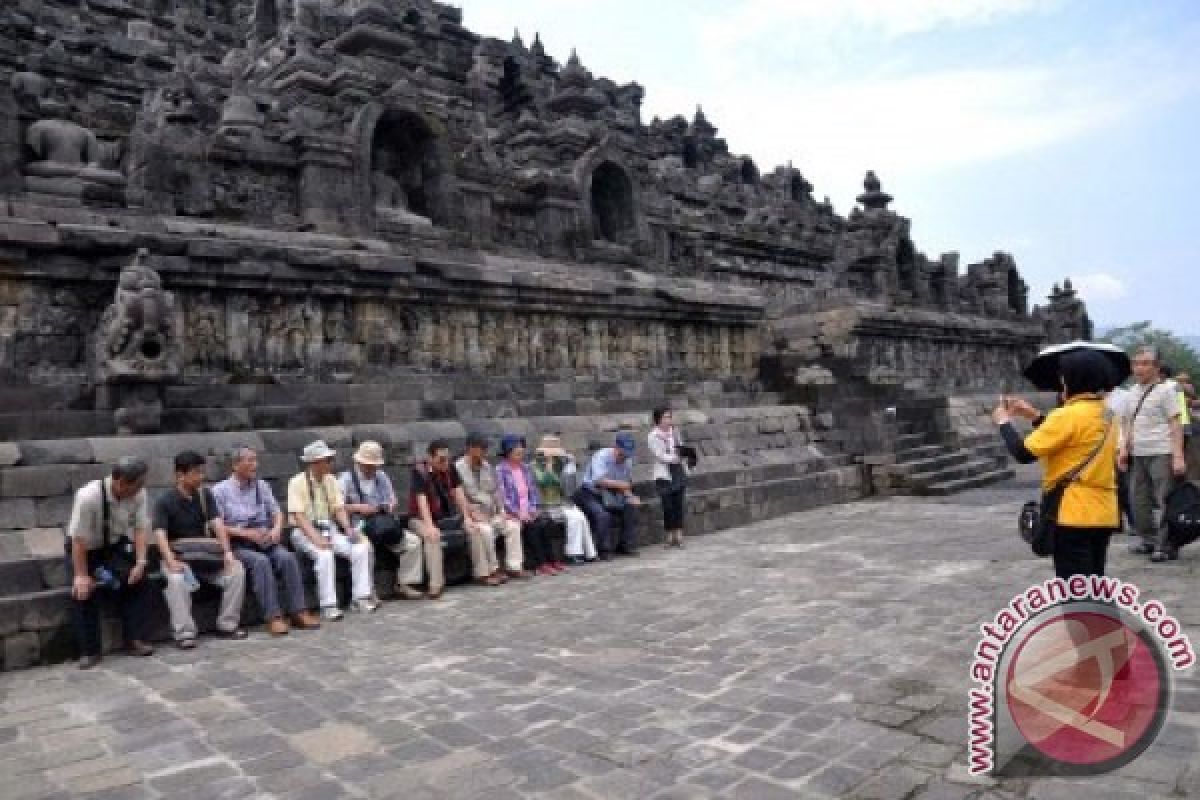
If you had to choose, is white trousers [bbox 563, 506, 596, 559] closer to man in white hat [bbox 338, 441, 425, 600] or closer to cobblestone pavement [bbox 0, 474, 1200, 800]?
cobblestone pavement [bbox 0, 474, 1200, 800]

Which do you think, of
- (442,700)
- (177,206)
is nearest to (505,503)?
(442,700)

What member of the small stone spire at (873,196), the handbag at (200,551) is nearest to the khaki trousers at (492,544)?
the handbag at (200,551)

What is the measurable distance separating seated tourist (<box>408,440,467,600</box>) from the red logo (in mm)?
5053

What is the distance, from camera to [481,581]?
26.7ft

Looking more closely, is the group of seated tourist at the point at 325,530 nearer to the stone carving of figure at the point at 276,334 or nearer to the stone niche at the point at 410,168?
the stone carving of figure at the point at 276,334

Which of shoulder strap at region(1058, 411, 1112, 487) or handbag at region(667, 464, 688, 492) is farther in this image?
handbag at region(667, 464, 688, 492)

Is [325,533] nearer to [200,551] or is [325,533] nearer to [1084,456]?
[200,551]

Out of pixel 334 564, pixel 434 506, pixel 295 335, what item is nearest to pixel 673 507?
pixel 434 506

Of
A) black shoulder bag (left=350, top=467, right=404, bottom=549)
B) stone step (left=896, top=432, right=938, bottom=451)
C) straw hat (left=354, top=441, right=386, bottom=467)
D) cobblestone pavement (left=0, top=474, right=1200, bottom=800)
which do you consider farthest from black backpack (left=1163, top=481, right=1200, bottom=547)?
stone step (left=896, top=432, right=938, bottom=451)

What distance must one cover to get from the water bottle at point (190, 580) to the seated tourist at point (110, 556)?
10.2 inches

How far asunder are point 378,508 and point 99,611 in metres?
2.38

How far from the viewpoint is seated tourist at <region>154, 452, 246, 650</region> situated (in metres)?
6.06

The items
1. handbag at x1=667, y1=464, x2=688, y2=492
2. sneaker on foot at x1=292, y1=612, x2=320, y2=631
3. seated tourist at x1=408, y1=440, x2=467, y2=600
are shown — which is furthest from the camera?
handbag at x1=667, y1=464, x2=688, y2=492

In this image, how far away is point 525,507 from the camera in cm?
860
